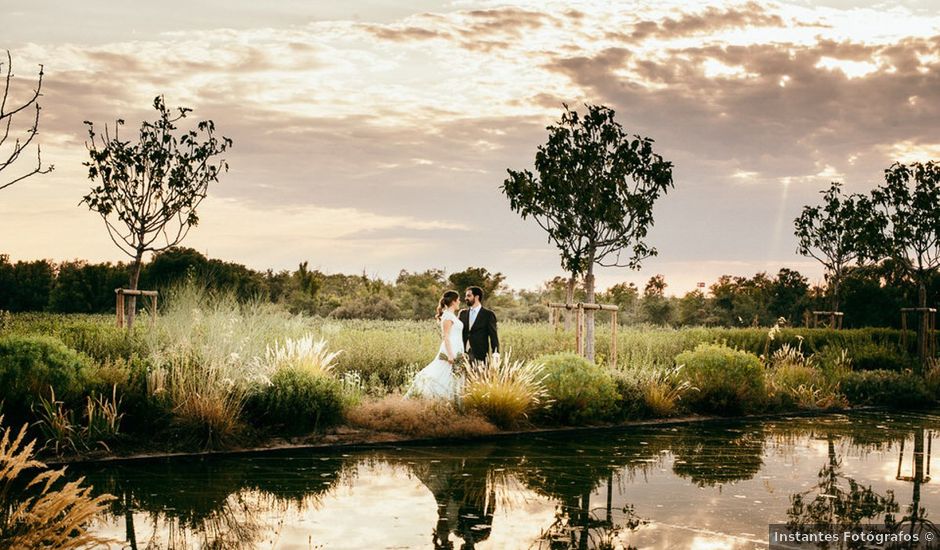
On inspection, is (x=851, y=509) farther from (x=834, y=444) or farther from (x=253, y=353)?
(x=253, y=353)

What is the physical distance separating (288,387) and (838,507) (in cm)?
621

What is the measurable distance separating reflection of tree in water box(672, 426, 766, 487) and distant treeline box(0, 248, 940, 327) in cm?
1365

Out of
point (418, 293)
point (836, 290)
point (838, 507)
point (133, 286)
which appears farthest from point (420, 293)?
point (838, 507)

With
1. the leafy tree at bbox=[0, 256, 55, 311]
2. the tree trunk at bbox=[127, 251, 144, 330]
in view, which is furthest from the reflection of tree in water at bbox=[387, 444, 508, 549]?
the leafy tree at bbox=[0, 256, 55, 311]

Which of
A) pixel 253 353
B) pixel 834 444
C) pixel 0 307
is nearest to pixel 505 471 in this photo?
pixel 253 353

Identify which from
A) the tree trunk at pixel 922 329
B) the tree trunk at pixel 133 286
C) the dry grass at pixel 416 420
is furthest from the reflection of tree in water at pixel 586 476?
the tree trunk at pixel 922 329

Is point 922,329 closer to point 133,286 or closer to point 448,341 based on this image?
point 448,341

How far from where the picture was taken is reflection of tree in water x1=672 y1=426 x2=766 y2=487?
8797 mm

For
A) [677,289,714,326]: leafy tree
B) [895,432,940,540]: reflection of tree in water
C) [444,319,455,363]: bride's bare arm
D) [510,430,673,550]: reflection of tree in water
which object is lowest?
[510,430,673,550]: reflection of tree in water

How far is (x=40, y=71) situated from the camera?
998cm

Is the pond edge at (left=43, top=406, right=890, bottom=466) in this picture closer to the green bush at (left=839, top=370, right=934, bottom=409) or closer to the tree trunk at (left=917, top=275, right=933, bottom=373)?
the green bush at (left=839, top=370, right=934, bottom=409)

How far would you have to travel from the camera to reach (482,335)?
12.5 m

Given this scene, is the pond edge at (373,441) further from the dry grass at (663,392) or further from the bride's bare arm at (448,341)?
the bride's bare arm at (448,341)

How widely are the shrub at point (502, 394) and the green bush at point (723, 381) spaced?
10.8 ft
